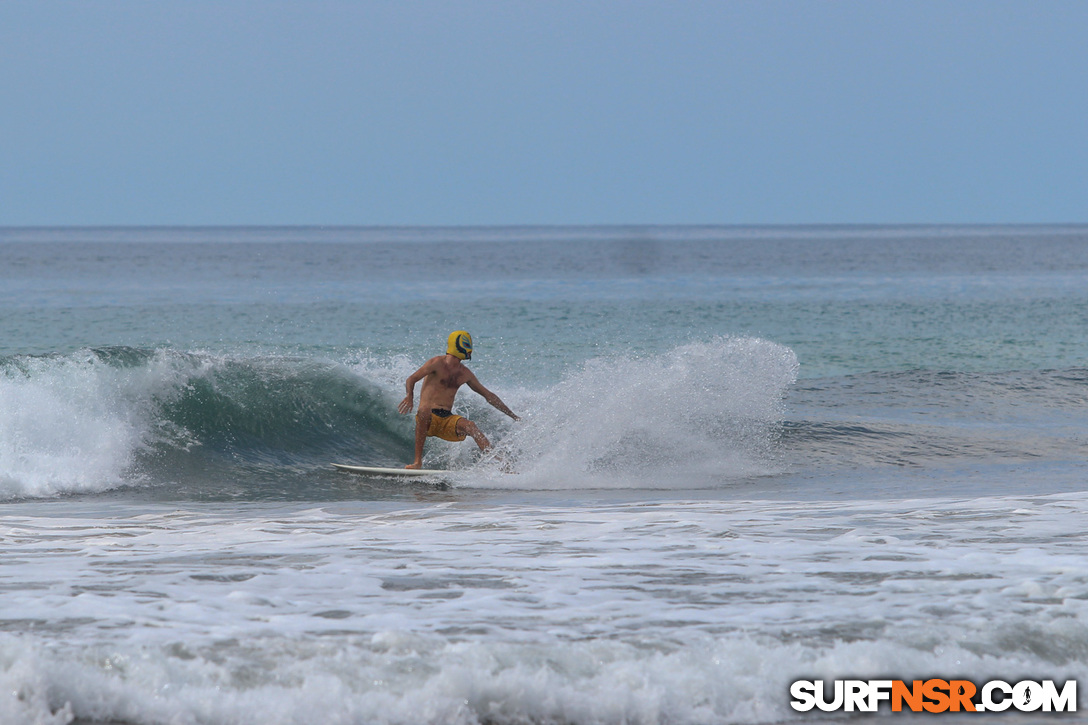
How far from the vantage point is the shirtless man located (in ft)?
35.3

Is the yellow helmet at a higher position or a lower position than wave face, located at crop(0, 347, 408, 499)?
higher

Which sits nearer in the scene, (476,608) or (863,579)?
(476,608)

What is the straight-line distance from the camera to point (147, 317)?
107ft

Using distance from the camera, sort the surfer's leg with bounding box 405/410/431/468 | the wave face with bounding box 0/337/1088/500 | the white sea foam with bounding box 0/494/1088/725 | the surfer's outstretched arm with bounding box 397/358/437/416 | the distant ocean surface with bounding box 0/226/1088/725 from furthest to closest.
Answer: the surfer's leg with bounding box 405/410/431/468 < the wave face with bounding box 0/337/1088/500 < the surfer's outstretched arm with bounding box 397/358/437/416 < the distant ocean surface with bounding box 0/226/1088/725 < the white sea foam with bounding box 0/494/1088/725

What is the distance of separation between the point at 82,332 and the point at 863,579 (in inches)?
1028

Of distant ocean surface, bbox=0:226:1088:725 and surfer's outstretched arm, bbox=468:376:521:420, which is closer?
distant ocean surface, bbox=0:226:1088:725

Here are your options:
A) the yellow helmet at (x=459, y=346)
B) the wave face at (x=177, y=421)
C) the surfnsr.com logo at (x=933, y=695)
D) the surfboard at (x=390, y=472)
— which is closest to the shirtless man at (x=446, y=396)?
the yellow helmet at (x=459, y=346)

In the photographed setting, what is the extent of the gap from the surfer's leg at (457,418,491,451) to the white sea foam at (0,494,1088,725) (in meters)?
2.87

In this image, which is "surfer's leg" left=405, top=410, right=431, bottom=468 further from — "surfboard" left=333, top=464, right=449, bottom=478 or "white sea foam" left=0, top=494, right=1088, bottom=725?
"white sea foam" left=0, top=494, right=1088, bottom=725

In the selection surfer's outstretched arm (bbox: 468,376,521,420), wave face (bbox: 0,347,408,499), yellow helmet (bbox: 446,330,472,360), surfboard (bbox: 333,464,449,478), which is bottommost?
surfboard (bbox: 333,464,449,478)

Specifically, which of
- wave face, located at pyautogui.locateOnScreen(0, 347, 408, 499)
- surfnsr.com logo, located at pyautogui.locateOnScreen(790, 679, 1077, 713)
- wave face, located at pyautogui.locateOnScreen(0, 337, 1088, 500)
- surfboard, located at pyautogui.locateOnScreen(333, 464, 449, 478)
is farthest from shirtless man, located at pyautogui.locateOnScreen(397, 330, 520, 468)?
surfnsr.com logo, located at pyautogui.locateOnScreen(790, 679, 1077, 713)

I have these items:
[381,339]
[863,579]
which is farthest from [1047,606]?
[381,339]

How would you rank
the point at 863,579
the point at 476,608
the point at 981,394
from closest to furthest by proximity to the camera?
the point at 476,608 < the point at 863,579 < the point at 981,394

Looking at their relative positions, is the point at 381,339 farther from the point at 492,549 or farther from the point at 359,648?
the point at 359,648
